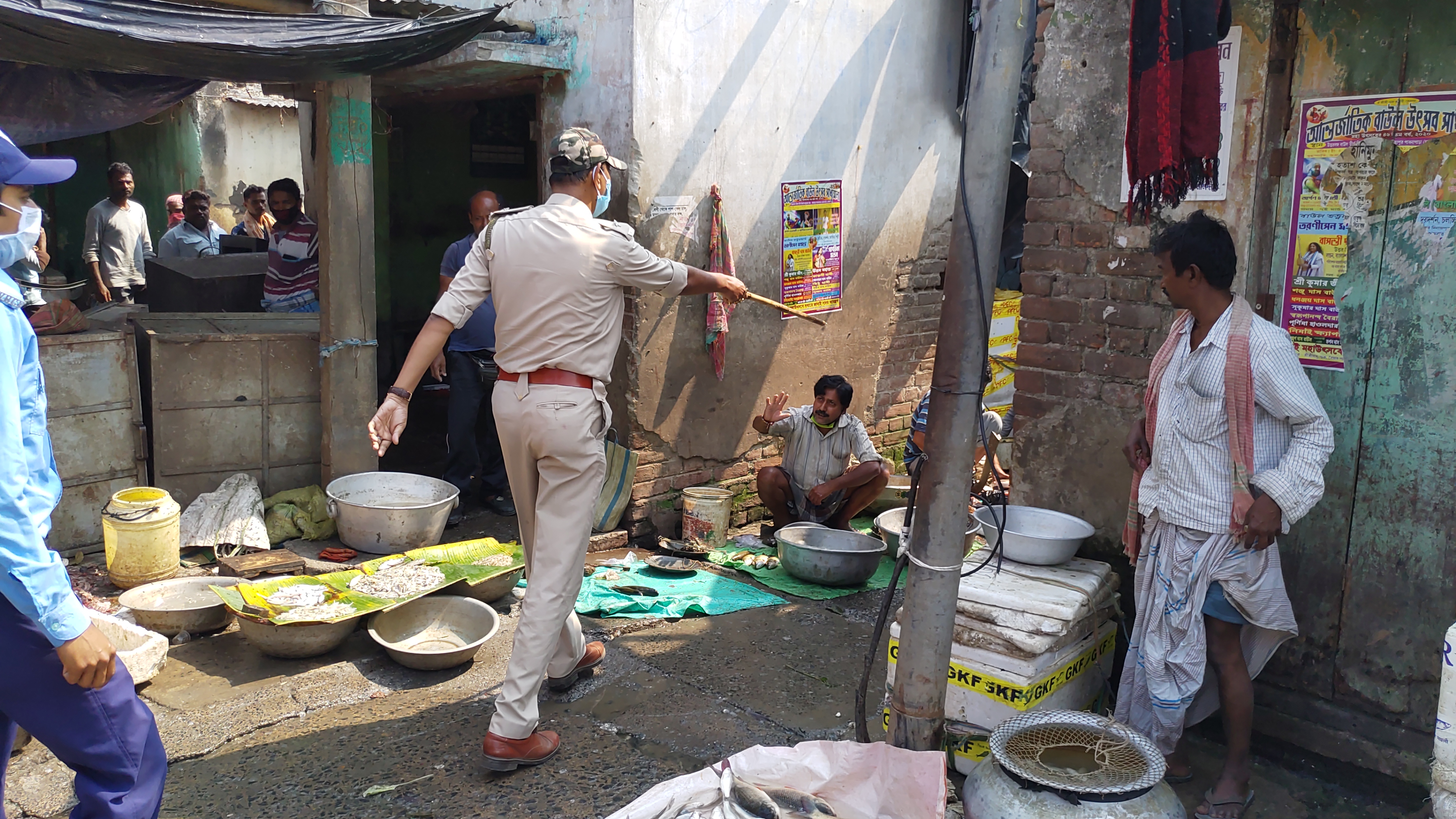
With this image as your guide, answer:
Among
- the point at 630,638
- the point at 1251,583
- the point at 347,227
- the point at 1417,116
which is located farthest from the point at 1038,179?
the point at 347,227

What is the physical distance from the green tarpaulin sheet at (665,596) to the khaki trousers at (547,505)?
60.4 inches

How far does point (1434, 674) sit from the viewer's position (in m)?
3.58

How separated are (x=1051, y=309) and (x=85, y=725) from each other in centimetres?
354

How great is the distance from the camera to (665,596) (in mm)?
5648

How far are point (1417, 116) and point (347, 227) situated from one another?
515cm

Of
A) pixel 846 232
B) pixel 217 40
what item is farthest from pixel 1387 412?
pixel 217 40

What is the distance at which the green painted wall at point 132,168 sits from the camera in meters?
12.5

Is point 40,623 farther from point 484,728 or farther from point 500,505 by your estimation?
point 500,505

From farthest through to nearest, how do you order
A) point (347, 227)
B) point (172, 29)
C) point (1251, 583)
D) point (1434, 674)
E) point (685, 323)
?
point (685, 323), point (347, 227), point (172, 29), point (1434, 674), point (1251, 583)

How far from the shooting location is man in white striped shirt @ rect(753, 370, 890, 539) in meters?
6.57

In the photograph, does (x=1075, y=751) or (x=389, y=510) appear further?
(x=389, y=510)

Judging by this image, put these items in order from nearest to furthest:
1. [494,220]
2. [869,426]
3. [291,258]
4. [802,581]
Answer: [494,220] → [802,581] → [291,258] → [869,426]

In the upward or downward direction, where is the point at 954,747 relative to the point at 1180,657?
downward

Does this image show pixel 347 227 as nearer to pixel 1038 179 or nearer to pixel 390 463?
pixel 390 463
